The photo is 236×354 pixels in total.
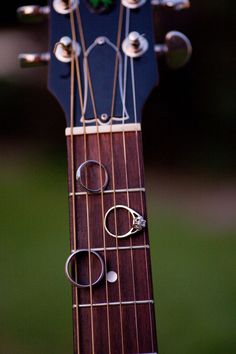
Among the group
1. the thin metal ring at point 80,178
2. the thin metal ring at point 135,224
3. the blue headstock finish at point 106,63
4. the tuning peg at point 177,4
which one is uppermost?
the tuning peg at point 177,4

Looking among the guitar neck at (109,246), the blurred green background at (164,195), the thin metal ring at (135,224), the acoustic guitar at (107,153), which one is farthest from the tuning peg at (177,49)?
the blurred green background at (164,195)

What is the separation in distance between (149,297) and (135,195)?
5.8 inches

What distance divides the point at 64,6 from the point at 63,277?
3.46ft

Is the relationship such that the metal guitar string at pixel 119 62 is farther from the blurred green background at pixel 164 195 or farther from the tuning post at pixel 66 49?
the blurred green background at pixel 164 195

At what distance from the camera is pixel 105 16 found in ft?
3.82

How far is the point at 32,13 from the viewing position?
1156 millimetres

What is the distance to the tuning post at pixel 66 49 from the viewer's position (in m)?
1.13

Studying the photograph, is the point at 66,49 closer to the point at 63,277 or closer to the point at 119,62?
the point at 119,62

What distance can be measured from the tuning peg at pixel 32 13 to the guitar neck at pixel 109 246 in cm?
19

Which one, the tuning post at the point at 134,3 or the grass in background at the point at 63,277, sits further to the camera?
the grass in background at the point at 63,277

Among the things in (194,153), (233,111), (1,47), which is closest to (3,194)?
(1,47)

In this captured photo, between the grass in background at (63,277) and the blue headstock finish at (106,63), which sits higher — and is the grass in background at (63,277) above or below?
below

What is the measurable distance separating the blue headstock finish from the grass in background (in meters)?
1.01

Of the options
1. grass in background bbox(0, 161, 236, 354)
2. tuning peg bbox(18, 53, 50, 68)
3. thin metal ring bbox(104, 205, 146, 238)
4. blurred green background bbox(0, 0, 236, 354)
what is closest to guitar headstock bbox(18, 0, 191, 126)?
tuning peg bbox(18, 53, 50, 68)
